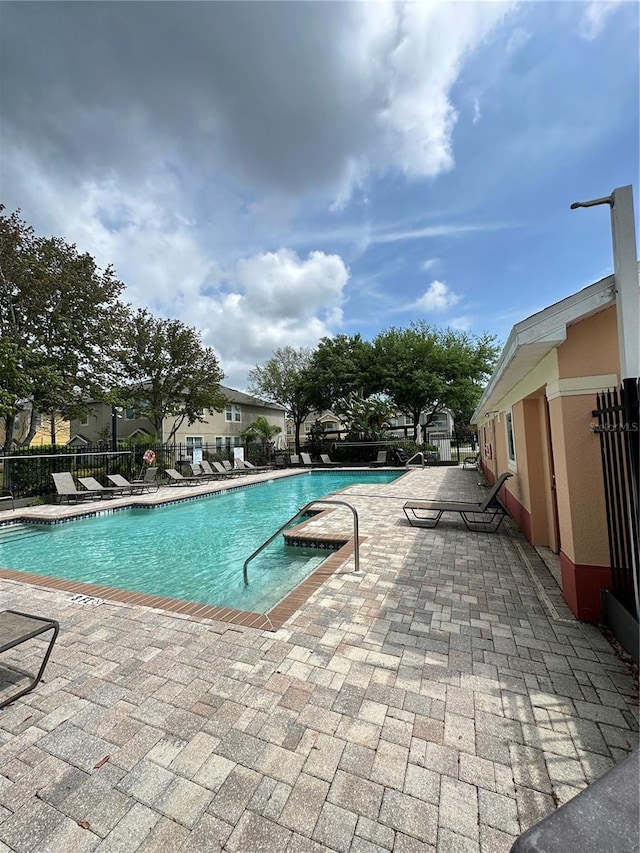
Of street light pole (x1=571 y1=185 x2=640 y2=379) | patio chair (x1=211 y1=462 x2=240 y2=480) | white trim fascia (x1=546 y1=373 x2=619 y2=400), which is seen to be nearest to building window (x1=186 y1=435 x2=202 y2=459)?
patio chair (x1=211 y1=462 x2=240 y2=480)

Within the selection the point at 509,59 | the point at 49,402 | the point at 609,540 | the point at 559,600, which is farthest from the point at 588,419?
the point at 49,402

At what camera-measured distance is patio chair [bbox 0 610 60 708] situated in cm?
269

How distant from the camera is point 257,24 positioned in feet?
21.0

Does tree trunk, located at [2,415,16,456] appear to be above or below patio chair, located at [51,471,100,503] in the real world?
above

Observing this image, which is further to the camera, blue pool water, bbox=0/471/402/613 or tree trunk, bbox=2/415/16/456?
tree trunk, bbox=2/415/16/456

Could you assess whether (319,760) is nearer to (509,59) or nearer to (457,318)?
(509,59)

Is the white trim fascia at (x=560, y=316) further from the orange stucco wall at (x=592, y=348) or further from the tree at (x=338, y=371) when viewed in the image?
the tree at (x=338, y=371)

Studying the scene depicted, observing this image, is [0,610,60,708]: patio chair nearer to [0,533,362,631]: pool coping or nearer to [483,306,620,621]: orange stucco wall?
[0,533,362,631]: pool coping

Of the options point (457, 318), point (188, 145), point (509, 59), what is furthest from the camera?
point (457, 318)

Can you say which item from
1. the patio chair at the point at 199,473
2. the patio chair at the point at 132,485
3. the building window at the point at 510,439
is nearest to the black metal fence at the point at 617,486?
the building window at the point at 510,439

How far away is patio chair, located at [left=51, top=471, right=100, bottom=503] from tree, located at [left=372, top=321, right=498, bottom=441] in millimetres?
21666

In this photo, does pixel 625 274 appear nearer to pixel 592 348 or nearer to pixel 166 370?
pixel 592 348

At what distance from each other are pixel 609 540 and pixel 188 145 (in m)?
11.0

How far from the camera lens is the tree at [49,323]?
1338cm
